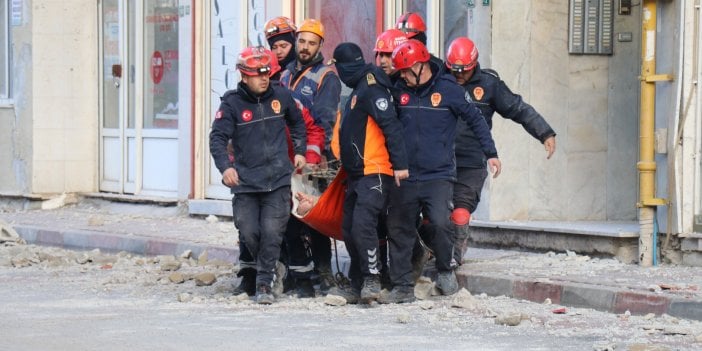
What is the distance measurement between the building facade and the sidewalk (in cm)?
65

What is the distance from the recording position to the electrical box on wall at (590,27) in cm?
1338

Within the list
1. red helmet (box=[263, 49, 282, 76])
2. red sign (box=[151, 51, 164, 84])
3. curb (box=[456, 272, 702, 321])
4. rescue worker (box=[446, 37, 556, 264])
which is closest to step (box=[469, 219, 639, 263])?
rescue worker (box=[446, 37, 556, 264])

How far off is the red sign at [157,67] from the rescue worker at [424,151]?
7943 millimetres

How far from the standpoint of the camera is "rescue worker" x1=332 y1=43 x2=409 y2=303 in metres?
10.5

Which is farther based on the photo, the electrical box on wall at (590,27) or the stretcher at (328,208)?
the electrical box on wall at (590,27)

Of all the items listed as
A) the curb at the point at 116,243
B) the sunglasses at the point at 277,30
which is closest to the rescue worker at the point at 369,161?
the sunglasses at the point at 277,30

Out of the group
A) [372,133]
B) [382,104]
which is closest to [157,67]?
[372,133]

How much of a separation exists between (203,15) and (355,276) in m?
6.98

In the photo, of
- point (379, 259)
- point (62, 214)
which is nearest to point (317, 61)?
point (379, 259)

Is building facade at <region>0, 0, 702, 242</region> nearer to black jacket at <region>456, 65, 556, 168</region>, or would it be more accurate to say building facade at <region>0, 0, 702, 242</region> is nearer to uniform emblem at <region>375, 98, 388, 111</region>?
black jacket at <region>456, 65, 556, 168</region>

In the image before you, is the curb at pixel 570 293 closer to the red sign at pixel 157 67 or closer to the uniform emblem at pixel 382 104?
the uniform emblem at pixel 382 104

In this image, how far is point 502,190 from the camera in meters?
13.5

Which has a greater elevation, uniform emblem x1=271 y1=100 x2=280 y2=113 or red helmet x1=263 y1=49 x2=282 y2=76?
red helmet x1=263 y1=49 x2=282 y2=76

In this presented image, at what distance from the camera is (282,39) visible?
37.9 ft
